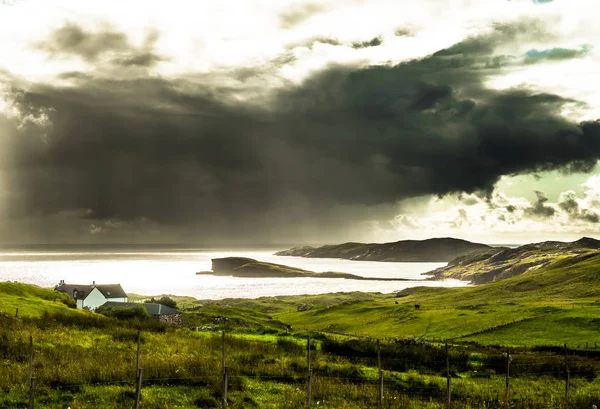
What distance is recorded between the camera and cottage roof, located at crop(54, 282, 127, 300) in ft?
458

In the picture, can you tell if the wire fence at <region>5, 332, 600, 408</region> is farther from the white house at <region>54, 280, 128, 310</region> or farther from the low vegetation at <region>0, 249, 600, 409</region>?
the white house at <region>54, 280, 128, 310</region>

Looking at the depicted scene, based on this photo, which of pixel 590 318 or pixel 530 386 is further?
pixel 590 318

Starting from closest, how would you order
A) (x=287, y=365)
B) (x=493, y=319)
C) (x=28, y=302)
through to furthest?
(x=287, y=365) → (x=28, y=302) → (x=493, y=319)

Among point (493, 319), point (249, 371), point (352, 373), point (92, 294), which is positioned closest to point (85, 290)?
point (92, 294)

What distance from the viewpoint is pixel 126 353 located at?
1438 inches

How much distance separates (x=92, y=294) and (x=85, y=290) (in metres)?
2.25

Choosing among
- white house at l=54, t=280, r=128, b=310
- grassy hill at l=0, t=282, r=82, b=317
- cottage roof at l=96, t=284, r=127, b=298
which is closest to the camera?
grassy hill at l=0, t=282, r=82, b=317

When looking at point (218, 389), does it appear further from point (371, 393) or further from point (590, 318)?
point (590, 318)

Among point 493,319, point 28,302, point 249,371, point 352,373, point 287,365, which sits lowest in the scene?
point 493,319

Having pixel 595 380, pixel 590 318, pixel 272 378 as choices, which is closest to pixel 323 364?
pixel 272 378

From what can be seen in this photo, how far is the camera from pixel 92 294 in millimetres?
142000

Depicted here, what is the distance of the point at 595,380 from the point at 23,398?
41.3 meters

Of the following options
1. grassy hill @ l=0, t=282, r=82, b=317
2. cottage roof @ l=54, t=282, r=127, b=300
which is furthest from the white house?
grassy hill @ l=0, t=282, r=82, b=317

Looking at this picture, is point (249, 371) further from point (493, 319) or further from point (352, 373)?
point (493, 319)
